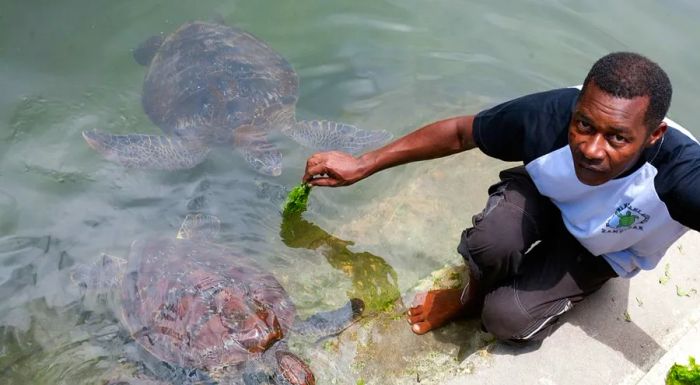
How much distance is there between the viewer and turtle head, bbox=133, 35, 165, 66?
4.97 m

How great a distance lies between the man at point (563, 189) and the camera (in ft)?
7.23

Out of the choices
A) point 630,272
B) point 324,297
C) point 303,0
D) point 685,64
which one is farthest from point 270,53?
point 685,64

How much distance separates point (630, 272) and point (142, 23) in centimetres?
449

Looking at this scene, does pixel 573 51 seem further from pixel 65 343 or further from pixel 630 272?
pixel 65 343

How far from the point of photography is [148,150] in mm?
4254

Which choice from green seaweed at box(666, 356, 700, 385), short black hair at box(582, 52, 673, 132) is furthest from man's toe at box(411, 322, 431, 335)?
short black hair at box(582, 52, 673, 132)

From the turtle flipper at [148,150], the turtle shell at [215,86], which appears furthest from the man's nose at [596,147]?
the turtle flipper at [148,150]

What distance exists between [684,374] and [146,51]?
4.46m

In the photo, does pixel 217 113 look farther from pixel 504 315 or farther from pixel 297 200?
pixel 504 315

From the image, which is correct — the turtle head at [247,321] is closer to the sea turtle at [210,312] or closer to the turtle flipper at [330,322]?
the sea turtle at [210,312]

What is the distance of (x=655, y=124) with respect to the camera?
2211 millimetres

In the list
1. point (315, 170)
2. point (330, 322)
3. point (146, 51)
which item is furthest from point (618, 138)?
point (146, 51)

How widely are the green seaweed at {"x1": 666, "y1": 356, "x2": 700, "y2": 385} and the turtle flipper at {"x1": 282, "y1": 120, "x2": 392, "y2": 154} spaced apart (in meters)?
2.47

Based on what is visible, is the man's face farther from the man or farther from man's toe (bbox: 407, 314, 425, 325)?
man's toe (bbox: 407, 314, 425, 325)
